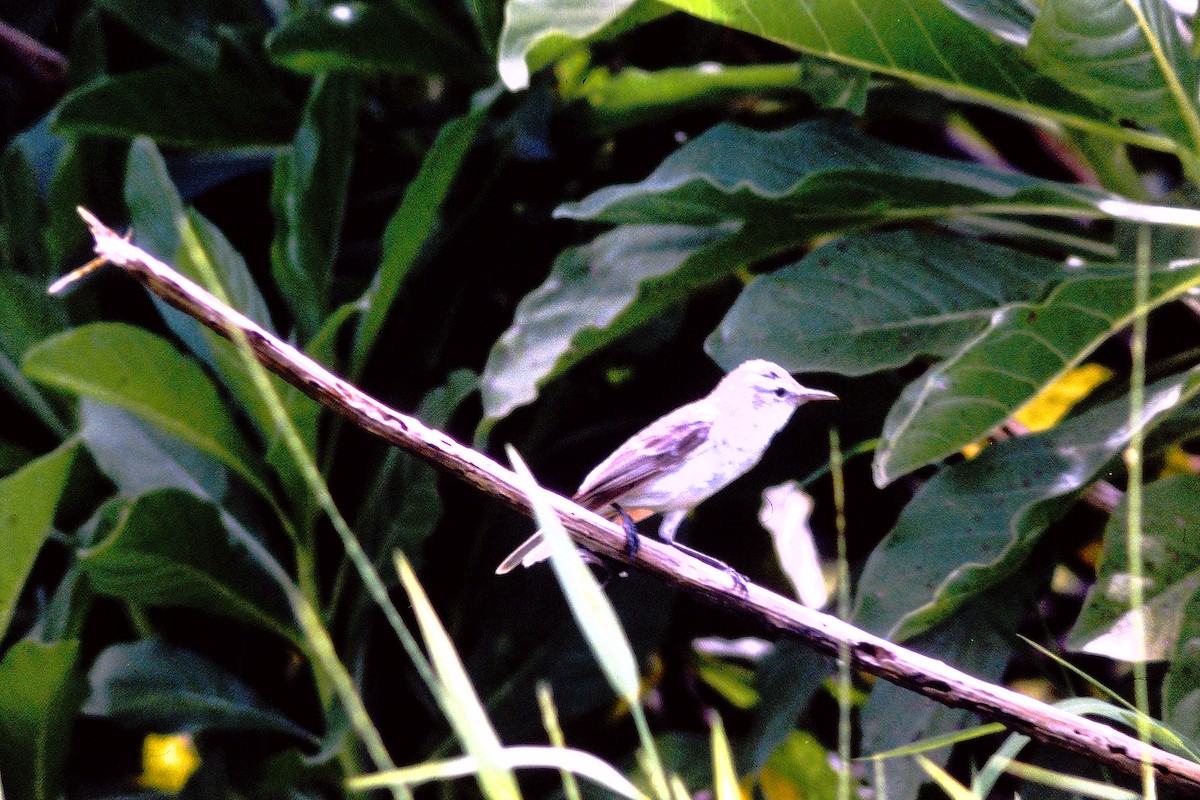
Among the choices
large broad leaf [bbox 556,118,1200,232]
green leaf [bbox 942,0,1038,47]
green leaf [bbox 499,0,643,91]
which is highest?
green leaf [bbox 942,0,1038,47]

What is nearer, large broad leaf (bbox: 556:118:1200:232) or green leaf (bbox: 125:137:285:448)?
large broad leaf (bbox: 556:118:1200:232)

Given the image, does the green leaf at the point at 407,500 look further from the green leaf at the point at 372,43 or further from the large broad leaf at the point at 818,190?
the green leaf at the point at 372,43

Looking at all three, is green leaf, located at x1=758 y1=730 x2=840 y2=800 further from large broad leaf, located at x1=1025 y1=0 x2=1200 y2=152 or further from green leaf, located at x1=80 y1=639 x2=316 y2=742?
large broad leaf, located at x1=1025 y1=0 x2=1200 y2=152

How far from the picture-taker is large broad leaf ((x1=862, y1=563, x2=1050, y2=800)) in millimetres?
1533

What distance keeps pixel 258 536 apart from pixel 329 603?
6.8 inches

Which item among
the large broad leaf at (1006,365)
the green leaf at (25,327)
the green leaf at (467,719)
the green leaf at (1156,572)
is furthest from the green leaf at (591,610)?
the green leaf at (25,327)

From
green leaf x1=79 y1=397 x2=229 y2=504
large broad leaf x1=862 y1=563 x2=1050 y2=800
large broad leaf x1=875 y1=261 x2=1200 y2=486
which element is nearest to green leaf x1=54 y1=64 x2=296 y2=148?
green leaf x1=79 y1=397 x2=229 y2=504

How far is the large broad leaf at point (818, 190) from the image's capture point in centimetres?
162

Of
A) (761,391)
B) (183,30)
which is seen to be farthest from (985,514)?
(183,30)

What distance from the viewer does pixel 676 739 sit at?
195 centimetres

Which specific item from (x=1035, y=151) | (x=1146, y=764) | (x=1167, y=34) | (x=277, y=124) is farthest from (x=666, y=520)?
(x=1035, y=151)

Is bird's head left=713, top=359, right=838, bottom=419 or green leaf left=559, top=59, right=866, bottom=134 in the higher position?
green leaf left=559, top=59, right=866, bottom=134

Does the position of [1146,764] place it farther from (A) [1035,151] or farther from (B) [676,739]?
(A) [1035,151]

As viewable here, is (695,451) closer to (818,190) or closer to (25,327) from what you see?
(818,190)
